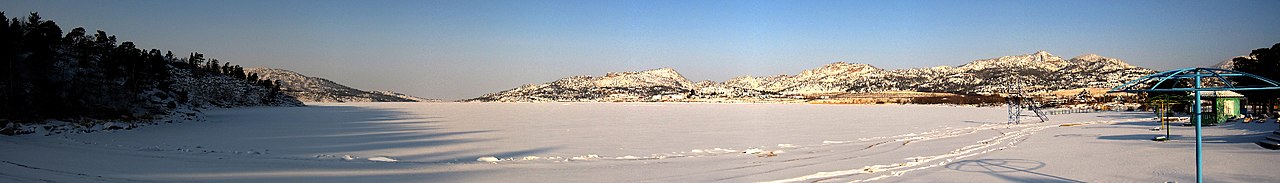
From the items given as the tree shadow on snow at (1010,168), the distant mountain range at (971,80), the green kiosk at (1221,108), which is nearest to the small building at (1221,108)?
the green kiosk at (1221,108)

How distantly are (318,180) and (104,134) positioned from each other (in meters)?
12.7

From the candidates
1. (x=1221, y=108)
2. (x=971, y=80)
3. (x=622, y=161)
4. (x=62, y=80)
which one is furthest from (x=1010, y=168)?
(x=971, y=80)

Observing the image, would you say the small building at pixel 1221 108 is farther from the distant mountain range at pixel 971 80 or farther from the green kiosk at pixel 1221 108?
the distant mountain range at pixel 971 80

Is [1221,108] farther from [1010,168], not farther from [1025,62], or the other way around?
[1025,62]

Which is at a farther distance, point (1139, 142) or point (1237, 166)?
point (1139, 142)

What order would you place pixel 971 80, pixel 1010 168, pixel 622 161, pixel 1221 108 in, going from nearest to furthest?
pixel 1010 168, pixel 622 161, pixel 1221 108, pixel 971 80

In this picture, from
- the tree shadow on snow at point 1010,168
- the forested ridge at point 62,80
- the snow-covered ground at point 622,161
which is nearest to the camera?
the tree shadow on snow at point 1010,168

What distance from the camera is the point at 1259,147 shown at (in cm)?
1020

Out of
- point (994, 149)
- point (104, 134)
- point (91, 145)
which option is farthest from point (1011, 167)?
point (104, 134)

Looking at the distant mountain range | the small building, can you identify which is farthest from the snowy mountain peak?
the small building

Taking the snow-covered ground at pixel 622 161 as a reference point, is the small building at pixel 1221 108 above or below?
above

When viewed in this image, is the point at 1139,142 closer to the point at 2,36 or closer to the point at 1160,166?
the point at 1160,166

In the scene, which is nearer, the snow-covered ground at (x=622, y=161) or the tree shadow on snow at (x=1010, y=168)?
the tree shadow on snow at (x=1010, y=168)

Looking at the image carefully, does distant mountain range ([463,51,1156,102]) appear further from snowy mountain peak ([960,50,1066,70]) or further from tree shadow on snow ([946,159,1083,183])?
tree shadow on snow ([946,159,1083,183])
